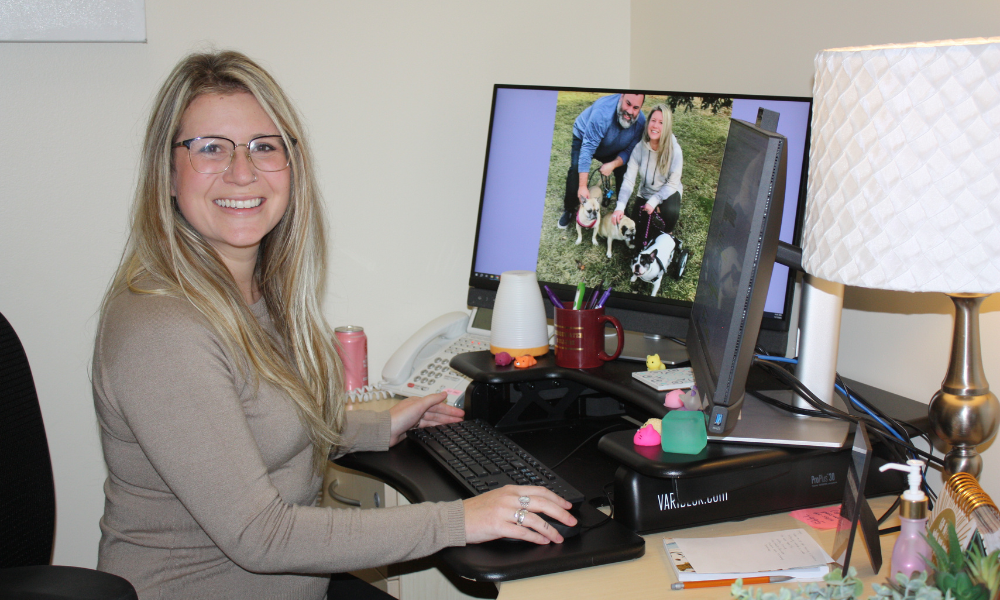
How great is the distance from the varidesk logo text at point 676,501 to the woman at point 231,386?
119 millimetres

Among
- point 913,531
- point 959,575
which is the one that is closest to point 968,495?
point 913,531

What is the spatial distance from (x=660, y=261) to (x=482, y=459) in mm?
523

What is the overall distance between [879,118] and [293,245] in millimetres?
904

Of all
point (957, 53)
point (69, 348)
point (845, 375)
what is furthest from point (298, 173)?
point (845, 375)

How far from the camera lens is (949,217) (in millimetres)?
748

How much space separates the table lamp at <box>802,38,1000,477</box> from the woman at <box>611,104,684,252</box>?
60cm

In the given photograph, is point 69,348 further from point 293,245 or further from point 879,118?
point 879,118

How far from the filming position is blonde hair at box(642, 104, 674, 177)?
1.46m

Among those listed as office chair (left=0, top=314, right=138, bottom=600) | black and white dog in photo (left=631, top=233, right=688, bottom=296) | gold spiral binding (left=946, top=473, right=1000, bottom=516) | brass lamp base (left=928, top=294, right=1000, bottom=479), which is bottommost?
office chair (left=0, top=314, right=138, bottom=600)

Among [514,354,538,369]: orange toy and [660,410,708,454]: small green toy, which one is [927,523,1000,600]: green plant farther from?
[514,354,538,369]: orange toy

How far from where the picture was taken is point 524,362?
145 centimetres

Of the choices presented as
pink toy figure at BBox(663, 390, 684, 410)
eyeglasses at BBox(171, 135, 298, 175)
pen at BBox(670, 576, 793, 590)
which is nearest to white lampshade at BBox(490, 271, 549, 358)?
pink toy figure at BBox(663, 390, 684, 410)

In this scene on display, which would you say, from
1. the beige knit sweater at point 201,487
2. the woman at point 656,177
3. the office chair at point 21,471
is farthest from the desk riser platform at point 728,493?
the office chair at point 21,471

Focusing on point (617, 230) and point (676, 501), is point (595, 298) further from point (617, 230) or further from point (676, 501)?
point (676, 501)
